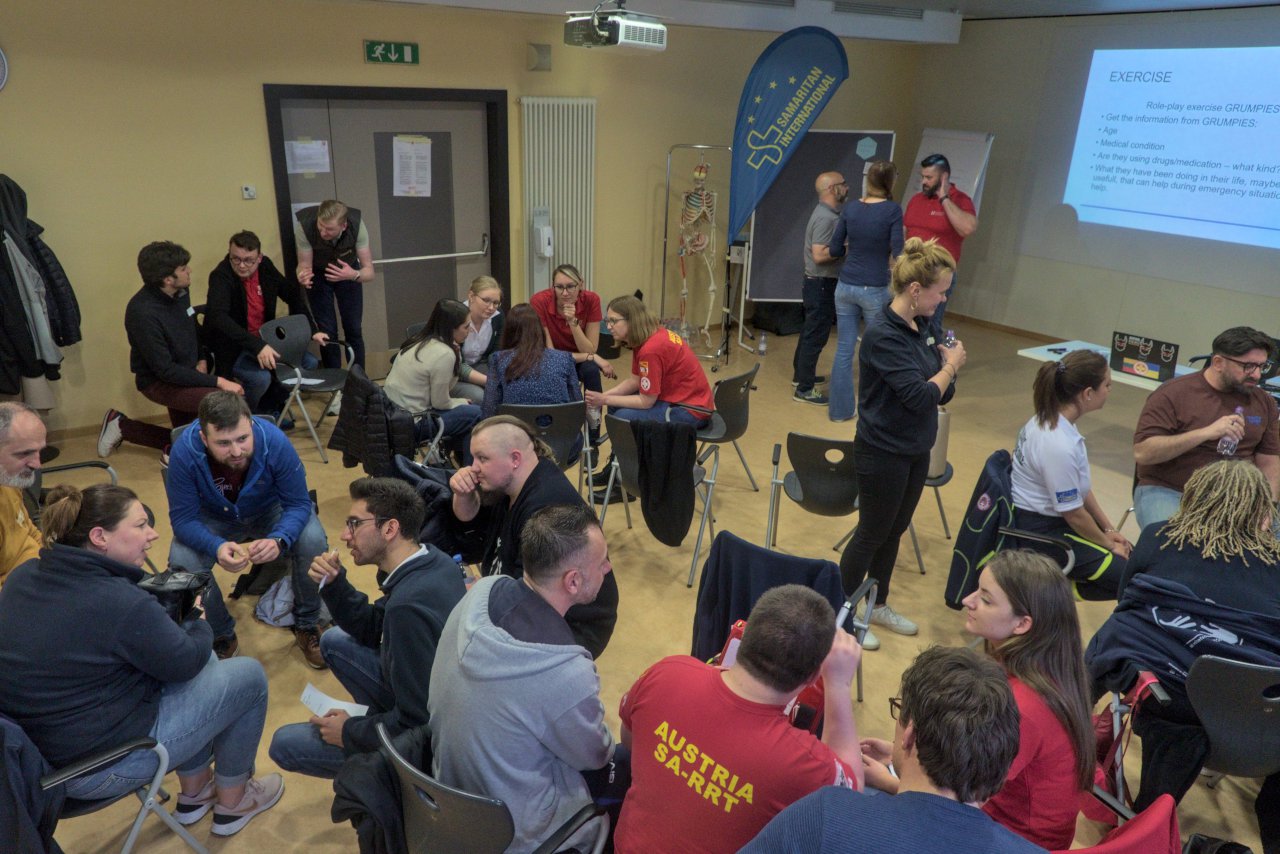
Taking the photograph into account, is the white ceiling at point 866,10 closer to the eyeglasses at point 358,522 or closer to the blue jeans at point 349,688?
the eyeglasses at point 358,522

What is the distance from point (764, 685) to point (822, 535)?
9.40 feet

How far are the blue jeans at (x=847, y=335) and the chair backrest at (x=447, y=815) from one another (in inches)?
179

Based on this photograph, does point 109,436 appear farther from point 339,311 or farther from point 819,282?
point 819,282

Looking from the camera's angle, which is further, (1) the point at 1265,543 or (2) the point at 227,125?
(2) the point at 227,125

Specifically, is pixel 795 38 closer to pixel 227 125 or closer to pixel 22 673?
pixel 227 125

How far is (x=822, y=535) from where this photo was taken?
14.6 feet

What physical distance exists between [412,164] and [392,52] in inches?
29.4

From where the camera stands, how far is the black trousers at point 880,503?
322 cm

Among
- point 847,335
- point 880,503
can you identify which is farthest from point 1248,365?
point 847,335

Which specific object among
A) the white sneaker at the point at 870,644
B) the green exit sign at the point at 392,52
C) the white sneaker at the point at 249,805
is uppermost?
the green exit sign at the point at 392,52

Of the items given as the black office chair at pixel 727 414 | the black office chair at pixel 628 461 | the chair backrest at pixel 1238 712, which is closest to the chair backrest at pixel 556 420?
the black office chair at pixel 628 461

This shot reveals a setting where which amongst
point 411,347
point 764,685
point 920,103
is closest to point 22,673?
point 764,685

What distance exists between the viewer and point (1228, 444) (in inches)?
137

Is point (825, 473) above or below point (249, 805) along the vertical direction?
above
